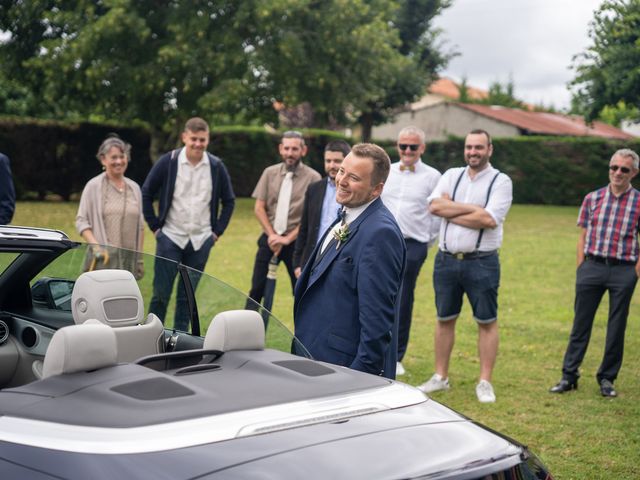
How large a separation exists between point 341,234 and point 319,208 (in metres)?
3.27

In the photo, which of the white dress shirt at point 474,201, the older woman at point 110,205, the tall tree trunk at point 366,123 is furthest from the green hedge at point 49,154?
the white dress shirt at point 474,201

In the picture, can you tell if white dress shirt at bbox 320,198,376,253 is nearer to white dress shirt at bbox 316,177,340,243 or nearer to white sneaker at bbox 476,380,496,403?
white dress shirt at bbox 316,177,340,243

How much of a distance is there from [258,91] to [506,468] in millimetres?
25826

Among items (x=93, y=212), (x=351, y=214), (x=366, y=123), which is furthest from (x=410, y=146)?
(x=366, y=123)

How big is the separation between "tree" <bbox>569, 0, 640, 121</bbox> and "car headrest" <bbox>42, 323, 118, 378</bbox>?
1125 cm

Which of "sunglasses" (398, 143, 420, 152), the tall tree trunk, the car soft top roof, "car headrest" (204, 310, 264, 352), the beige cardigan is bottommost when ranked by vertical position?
the car soft top roof

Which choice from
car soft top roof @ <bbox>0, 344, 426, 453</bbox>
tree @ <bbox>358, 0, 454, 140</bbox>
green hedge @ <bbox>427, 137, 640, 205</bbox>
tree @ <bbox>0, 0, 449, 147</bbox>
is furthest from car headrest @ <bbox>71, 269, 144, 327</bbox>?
tree @ <bbox>358, 0, 454, 140</bbox>

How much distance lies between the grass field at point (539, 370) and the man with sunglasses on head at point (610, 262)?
25cm

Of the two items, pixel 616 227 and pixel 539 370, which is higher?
pixel 616 227

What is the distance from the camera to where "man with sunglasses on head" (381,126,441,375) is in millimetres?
7930

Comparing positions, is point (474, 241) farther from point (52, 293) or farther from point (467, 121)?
point (467, 121)

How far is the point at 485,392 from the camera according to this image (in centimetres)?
729

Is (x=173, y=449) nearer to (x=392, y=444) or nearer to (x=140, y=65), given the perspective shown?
(x=392, y=444)

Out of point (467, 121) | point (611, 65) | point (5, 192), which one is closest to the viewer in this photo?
point (5, 192)
